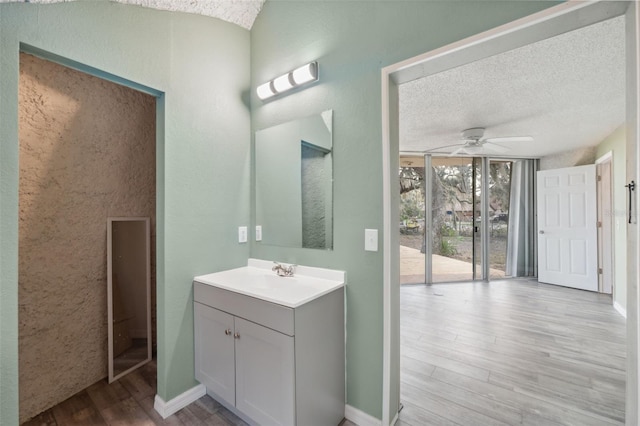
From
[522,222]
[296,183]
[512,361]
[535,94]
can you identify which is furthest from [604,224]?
[296,183]

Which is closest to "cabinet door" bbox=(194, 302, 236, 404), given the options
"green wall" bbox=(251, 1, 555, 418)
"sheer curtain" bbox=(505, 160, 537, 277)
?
"green wall" bbox=(251, 1, 555, 418)

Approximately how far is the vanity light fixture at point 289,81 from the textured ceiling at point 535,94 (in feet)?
3.94

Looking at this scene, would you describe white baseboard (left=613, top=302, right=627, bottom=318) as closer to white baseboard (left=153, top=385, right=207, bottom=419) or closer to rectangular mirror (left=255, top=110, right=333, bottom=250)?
rectangular mirror (left=255, top=110, right=333, bottom=250)

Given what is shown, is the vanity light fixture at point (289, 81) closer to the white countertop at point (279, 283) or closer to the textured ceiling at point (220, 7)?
the textured ceiling at point (220, 7)

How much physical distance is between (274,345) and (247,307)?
264mm

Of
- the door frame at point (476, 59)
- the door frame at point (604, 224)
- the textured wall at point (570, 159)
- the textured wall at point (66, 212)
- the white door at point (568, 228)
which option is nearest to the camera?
the door frame at point (476, 59)

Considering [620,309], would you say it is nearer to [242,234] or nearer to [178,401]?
[242,234]

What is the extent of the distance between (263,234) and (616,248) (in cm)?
478

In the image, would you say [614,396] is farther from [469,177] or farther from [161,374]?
[469,177]

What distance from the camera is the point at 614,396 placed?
6.22 ft

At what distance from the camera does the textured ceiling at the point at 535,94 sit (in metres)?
1.96

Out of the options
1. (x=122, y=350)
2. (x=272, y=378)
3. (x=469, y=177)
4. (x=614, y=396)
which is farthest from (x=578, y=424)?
(x=469, y=177)

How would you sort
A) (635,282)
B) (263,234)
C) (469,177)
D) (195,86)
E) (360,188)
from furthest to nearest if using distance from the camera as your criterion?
(469,177)
(263,234)
(195,86)
(360,188)
(635,282)

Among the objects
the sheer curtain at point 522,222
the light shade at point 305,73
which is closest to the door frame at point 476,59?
the light shade at point 305,73
